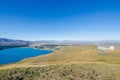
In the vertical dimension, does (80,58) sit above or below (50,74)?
below

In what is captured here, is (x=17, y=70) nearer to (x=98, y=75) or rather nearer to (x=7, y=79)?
(x=7, y=79)

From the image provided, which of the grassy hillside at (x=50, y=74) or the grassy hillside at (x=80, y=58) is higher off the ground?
the grassy hillside at (x=50, y=74)

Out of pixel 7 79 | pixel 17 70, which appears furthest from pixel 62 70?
pixel 7 79

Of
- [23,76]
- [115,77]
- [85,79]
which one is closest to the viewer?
[23,76]

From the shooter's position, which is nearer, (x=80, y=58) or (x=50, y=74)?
(x=50, y=74)

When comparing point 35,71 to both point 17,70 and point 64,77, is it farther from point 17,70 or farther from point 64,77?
point 64,77

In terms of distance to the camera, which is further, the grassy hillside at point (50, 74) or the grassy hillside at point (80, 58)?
the grassy hillside at point (80, 58)

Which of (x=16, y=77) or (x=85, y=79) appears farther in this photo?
(x=85, y=79)

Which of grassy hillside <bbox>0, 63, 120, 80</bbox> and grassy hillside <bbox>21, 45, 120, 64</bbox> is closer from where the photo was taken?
grassy hillside <bbox>0, 63, 120, 80</bbox>

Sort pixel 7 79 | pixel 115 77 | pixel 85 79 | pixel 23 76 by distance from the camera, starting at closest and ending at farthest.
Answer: pixel 7 79 < pixel 23 76 < pixel 85 79 < pixel 115 77

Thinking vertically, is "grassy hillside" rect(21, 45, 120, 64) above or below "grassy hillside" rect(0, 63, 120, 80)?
below
